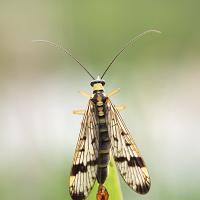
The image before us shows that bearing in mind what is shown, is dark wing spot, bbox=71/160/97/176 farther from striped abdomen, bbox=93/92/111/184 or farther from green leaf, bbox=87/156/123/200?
green leaf, bbox=87/156/123/200

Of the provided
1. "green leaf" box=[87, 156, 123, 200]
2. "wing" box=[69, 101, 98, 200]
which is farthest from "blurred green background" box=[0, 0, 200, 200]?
"green leaf" box=[87, 156, 123, 200]

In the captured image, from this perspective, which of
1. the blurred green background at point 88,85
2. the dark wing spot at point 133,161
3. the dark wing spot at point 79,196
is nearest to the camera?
the dark wing spot at point 79,196

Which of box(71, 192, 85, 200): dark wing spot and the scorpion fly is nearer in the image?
box(71, 192, 85, 200): dark wing spot

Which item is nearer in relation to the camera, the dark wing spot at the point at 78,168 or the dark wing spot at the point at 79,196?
the dark wing spot at the point at 79,196

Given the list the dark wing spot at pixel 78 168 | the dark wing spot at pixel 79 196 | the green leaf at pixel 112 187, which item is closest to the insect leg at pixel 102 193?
the green leaf at pixel 112 187

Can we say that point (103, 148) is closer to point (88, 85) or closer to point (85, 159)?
point (85, 159)

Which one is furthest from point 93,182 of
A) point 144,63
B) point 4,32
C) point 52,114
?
point 4,32

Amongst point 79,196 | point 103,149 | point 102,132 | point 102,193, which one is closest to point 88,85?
point 102,132

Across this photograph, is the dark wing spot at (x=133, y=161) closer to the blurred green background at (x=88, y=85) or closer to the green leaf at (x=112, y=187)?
Result: the green leaf at (x=112, y=187)
